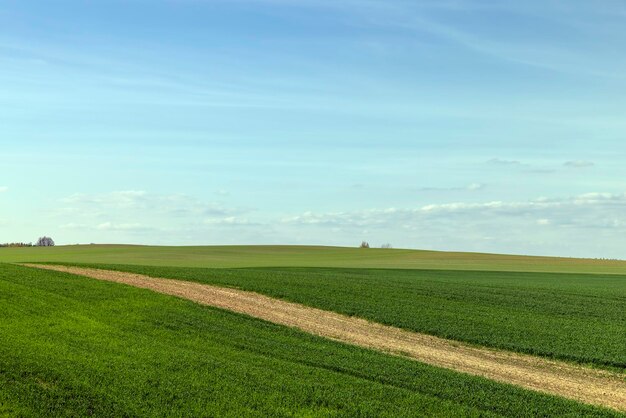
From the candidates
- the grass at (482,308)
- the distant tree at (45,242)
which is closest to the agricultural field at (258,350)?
the grass at (482,308)

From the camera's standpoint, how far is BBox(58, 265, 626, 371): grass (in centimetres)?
2619

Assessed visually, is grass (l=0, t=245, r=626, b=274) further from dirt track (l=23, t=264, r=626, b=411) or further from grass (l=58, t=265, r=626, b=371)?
dirt track (l=23, t=264, r=626, b=411)

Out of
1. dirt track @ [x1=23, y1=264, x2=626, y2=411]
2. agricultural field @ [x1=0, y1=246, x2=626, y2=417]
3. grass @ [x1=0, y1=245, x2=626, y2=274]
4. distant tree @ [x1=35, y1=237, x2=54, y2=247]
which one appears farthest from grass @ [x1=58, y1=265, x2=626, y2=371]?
distant tree @ [x1=35, y1=237, x2=54, y2=247]

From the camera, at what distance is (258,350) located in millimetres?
21234

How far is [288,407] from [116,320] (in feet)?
33.1

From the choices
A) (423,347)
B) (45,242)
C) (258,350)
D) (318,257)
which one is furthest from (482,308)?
(45,242)

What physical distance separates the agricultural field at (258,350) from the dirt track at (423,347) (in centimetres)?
82

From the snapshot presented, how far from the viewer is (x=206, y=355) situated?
64.4 ft

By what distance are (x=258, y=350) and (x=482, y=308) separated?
1508 centimetres

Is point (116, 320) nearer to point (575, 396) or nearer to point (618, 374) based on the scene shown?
point (575, 396)

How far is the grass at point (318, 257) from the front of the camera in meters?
70.4

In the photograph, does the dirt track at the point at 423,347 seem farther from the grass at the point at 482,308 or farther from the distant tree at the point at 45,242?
the distant tree at the point at 45,242

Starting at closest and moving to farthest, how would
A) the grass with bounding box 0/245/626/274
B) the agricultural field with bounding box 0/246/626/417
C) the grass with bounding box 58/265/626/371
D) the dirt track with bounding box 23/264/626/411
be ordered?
the agricultural field with bounding box 0/246/626/417 → the dirt track with bounding box 23/264/626/411 → the grass with bounding box 58/265/626/371 → the grass with bounding box 0/245/626/274

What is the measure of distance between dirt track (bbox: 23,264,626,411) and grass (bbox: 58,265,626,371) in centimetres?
83
